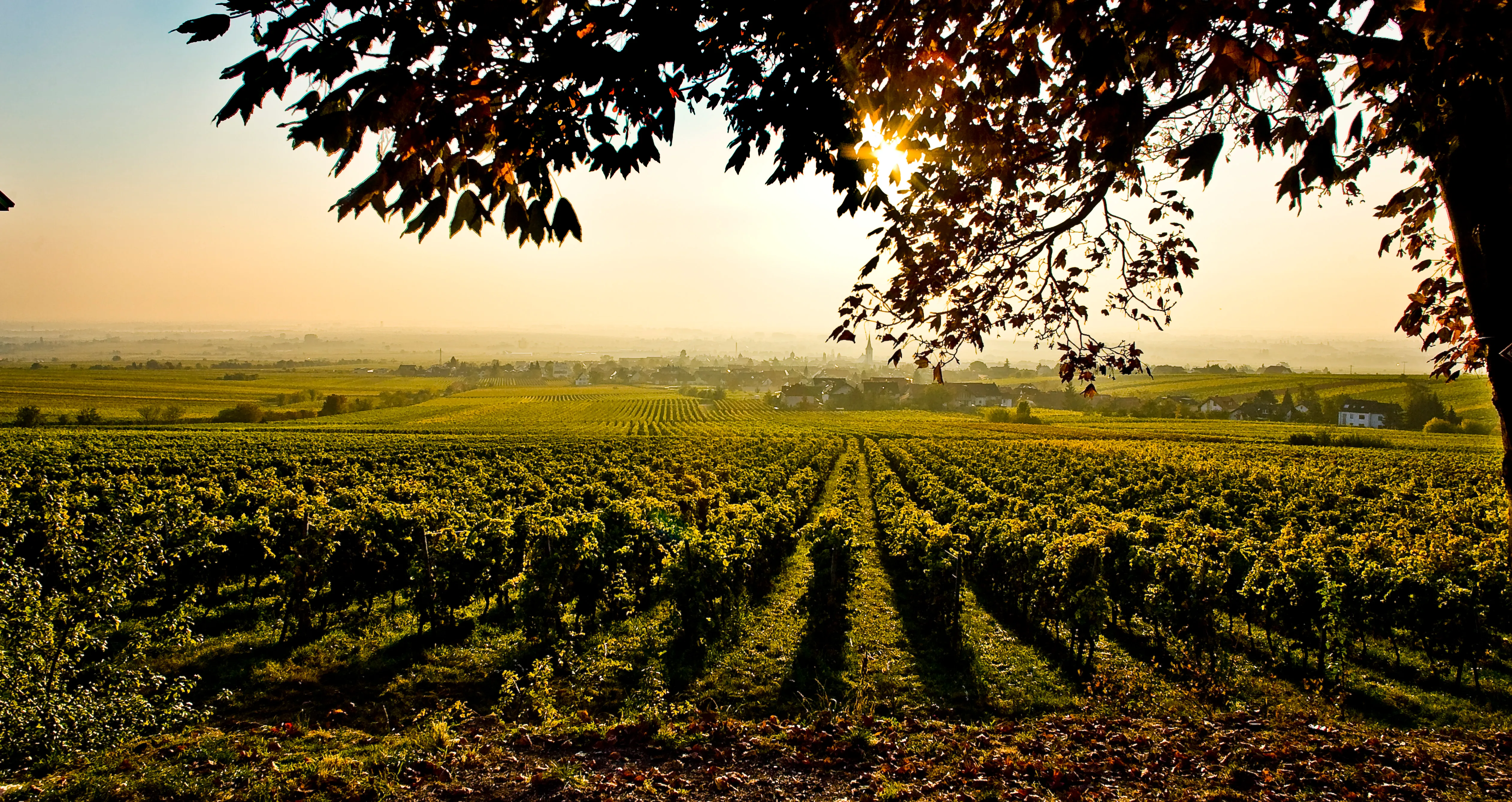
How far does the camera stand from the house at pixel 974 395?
12506 cm

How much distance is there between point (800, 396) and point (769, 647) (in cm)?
11558

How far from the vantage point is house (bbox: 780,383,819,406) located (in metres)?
121

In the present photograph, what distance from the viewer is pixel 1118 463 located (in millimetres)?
40156

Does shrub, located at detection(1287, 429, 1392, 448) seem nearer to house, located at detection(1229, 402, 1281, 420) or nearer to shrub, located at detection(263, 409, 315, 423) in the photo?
house, located at detection(1229, 402, 1281, 420)

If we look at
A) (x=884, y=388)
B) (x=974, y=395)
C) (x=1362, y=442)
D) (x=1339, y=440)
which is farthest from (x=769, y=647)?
(x=884, y=388)

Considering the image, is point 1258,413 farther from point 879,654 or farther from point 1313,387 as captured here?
point 879,654

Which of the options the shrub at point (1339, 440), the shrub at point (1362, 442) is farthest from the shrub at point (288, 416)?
the shrub at point (1362, 442)

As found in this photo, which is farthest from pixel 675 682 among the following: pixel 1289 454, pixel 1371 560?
pixel 1289 454

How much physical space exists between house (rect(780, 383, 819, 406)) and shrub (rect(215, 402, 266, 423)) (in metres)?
77.1

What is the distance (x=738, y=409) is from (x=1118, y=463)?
77673 mm

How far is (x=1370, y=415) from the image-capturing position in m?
94.6

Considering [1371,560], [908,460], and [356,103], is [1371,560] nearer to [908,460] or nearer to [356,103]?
[356,103]

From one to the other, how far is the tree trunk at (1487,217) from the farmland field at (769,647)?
4.20 metres

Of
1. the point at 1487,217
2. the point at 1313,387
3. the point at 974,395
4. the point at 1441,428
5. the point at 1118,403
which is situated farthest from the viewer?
the point at 974,395
